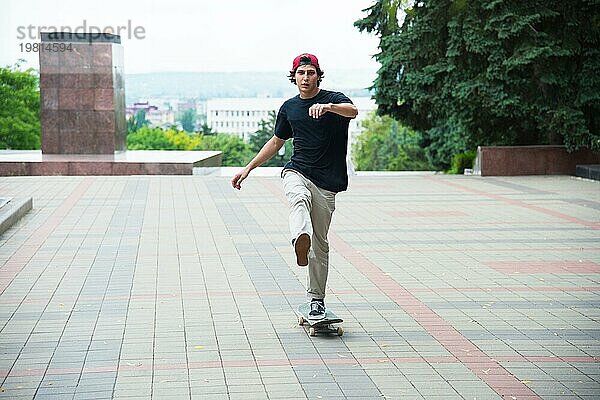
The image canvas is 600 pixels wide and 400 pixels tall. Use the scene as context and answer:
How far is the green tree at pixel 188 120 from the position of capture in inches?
2569

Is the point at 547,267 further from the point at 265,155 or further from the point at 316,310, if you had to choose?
the point at 265,155

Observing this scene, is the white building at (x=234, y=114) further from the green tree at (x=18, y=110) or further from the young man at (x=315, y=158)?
the young man at (x=315, y=158)

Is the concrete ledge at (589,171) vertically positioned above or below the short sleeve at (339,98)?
below

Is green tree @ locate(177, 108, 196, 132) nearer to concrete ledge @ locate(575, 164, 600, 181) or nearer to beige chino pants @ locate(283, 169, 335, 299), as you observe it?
concrete ledge @ locate(575, 164, 600, 181)

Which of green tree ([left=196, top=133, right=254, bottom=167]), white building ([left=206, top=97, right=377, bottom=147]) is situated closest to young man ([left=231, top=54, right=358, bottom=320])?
green tree ([left=196, top=133, right=254, bottom=167])

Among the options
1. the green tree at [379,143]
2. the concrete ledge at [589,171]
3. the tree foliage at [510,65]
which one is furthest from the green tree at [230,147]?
the concrete ledge at [589,171]

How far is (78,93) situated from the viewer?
26.2m

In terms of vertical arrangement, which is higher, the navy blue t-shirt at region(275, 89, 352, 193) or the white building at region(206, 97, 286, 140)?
the navy blue t-shirt at region(275, 89, 352, 193)

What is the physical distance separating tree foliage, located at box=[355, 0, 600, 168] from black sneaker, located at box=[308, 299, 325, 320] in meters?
13.8

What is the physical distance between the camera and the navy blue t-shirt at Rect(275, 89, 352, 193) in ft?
23.3

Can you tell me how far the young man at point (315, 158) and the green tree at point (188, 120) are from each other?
57.5m

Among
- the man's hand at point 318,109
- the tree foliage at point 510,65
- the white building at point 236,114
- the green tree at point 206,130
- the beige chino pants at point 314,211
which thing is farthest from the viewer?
the white building at point 236,114

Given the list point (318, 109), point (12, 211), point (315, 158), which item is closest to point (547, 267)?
point (315, 158)

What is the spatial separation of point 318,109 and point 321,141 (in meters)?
0.43
